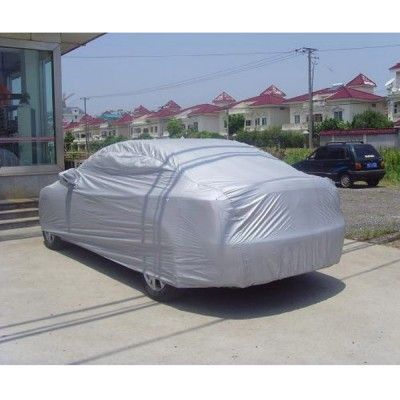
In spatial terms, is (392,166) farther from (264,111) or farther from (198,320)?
(264,111)

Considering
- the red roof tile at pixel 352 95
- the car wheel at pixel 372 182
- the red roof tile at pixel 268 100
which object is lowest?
the car wheel at pixel 372 182

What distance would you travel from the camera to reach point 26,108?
389 inches

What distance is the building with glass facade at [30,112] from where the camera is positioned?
30.8 ft

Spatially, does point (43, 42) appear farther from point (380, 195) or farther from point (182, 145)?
point (380, 195)

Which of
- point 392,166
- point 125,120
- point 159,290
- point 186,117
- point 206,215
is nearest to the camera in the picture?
point 206,215

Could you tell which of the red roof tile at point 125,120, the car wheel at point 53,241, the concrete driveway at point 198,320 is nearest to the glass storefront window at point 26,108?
the car wheel at point 53,241

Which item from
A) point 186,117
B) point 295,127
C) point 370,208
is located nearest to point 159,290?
point 370,208

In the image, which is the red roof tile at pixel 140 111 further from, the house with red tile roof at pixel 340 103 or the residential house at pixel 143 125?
the house with red tile roof at pixel 340 103

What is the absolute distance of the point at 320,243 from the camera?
4711 millimetres

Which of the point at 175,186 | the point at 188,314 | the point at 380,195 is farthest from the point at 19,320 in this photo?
the point at 380,195

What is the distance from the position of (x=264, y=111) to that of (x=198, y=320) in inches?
2954

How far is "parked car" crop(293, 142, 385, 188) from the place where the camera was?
54.2 ft

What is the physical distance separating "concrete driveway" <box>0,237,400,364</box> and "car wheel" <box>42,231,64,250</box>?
773mm

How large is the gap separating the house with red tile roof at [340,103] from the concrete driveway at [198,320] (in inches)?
2425
